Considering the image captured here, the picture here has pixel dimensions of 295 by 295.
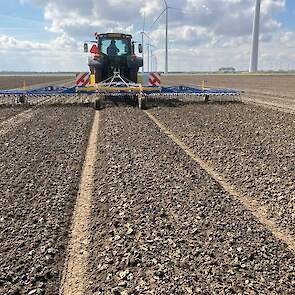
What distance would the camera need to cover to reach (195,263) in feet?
10.7

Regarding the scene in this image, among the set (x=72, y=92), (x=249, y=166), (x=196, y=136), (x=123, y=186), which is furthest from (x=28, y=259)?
(x=72, y=92)

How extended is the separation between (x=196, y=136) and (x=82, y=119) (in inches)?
163

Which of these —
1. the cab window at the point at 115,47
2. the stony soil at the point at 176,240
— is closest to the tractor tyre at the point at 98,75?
the cab window at the point at 115,47

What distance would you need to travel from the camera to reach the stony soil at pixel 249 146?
5.01 m

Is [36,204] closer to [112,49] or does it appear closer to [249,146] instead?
[249,146]

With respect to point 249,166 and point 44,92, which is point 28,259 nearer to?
point 249,166

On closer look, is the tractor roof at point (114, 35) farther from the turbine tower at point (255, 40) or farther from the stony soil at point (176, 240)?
the turbine tower at point (255, 40)

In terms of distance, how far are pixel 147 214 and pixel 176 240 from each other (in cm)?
70

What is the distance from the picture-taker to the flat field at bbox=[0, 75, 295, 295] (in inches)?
122

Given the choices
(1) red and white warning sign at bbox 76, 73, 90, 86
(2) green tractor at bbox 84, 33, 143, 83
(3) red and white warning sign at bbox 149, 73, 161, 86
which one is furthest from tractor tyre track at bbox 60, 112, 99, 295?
(2) green tractor at bbox 84, 33, 143, 83

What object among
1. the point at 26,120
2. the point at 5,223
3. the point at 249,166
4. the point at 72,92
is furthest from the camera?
the point at 72,92

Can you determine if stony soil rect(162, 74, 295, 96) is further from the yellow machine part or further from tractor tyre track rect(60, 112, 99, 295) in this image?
tractor tyre track rect(60, 112, 99, 295)

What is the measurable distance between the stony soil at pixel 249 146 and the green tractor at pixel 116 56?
3.76 meters

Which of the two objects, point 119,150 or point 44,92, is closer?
point 119,150
